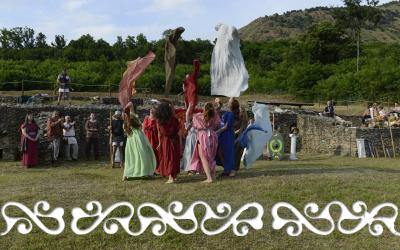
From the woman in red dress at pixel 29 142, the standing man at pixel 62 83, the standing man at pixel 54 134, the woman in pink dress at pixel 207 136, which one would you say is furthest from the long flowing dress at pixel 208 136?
the standing man at pixel 62 83

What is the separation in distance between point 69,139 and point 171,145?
23.7ft

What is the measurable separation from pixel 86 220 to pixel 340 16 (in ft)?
150

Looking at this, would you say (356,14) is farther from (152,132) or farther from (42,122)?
(152,132)

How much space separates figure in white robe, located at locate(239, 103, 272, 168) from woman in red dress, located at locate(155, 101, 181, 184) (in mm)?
1448

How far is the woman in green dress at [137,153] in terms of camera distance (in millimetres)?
9461

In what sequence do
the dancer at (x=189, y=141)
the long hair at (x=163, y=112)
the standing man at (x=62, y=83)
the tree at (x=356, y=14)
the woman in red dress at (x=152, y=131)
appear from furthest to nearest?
the tree at (x=356, y=14), the standing man at (x=62, y=83), the woman in red dress at (x=152, y=131), the dancer at (x=189, y=141), the long hair at (x=163, y=112)

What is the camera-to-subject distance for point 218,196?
7.98 m

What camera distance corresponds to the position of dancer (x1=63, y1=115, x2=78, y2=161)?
15609mm

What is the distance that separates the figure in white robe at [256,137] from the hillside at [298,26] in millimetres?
76430

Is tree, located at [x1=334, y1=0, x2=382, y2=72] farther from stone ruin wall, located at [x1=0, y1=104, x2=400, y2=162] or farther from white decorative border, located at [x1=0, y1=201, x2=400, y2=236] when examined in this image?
white decorative border, located at [x1=0, y1=201, x2=400, y2=236]

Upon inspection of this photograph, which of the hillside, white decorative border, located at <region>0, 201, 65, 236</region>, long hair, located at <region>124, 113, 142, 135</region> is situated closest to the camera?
white decorative border, located at <region>0, 201, 65, 236</region>

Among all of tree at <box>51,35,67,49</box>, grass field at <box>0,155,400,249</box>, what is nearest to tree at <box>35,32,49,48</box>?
tree at <box>51,35,67,49</box>

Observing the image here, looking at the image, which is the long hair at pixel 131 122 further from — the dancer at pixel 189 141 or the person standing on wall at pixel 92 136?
the person standing on wall at pixel 92 136

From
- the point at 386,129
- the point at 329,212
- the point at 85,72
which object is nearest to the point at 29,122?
the point at 329,212
